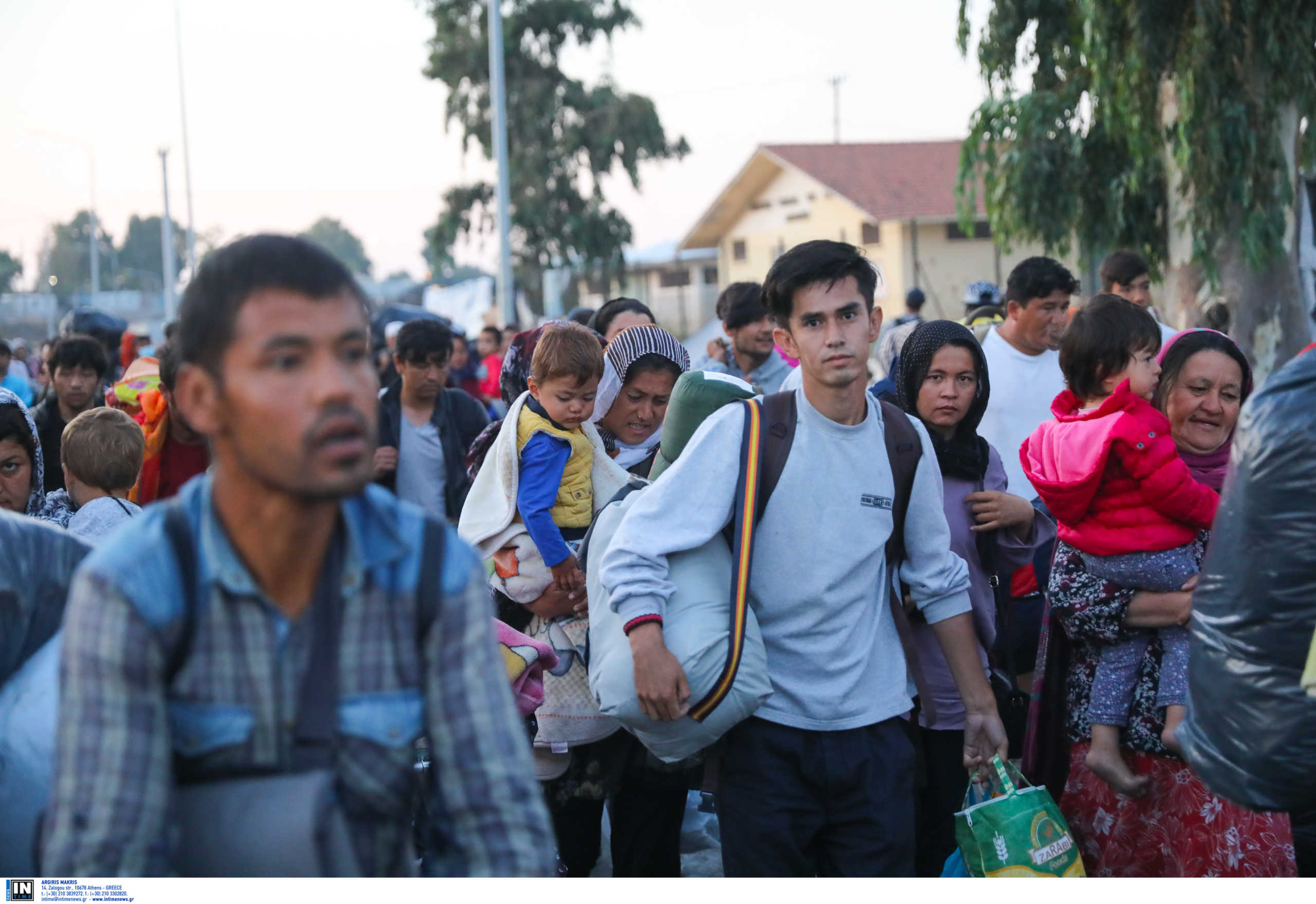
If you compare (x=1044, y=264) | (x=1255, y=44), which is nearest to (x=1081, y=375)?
(x=1044, y=264)

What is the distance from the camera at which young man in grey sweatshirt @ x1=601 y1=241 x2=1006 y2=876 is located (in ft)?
9.28

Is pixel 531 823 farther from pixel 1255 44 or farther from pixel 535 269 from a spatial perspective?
pixel 535 269

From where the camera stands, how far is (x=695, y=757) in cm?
322

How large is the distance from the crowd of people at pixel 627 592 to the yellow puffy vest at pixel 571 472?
0.01m

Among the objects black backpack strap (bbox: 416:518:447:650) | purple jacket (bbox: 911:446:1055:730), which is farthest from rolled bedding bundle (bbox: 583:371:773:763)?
black backpack strap (bbox: 416:518:447:650)

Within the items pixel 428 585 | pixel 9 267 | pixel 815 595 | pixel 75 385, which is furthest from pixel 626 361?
pixel 9 267

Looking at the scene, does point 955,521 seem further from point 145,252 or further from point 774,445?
point 145,252

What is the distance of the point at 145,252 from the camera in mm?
30078

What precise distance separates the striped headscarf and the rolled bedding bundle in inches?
46.4

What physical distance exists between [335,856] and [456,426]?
15.0 ft

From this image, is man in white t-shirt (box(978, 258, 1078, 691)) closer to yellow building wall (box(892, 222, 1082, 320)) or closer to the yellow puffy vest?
the yellow puffy vest

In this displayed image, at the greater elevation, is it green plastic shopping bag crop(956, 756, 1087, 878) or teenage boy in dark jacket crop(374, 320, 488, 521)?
teenage boy in dark jacket crop(374, 320, 488, 521)

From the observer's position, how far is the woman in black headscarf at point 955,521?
3.53 m

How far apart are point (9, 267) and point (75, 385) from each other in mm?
13237
